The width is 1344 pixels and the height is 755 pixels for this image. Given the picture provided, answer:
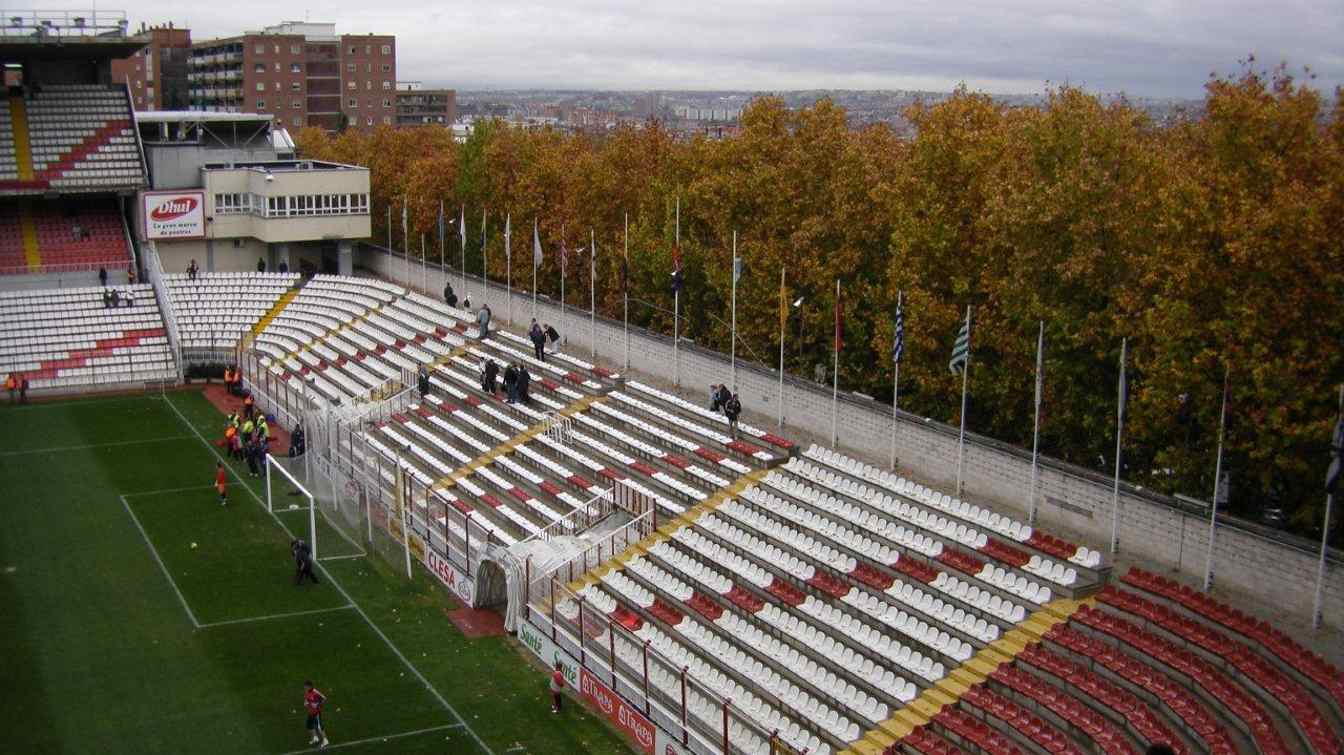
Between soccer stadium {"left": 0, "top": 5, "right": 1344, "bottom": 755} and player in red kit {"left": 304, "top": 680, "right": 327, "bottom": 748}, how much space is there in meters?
0.08

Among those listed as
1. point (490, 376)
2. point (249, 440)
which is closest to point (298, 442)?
point (249, 440)

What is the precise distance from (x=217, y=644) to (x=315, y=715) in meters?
5.72

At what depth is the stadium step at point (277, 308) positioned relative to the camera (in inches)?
2293

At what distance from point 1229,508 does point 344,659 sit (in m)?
17.7

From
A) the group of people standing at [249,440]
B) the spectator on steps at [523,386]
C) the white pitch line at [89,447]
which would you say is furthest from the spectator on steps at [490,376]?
the white pitch line at [89,447]

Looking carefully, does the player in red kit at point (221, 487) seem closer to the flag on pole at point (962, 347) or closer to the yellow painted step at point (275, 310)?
the yellow painted step at point (275, 310)

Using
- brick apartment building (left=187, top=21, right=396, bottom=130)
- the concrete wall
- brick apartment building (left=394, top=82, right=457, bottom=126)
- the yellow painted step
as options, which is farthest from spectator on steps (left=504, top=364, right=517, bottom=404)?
brick apartment building (left=394, top=82, right=457, bottom=126)

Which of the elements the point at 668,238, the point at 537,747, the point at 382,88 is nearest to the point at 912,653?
→ the point at 537,747

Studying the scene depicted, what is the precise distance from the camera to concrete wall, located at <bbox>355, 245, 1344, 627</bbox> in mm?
22359

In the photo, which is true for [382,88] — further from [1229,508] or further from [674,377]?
[1229,508]

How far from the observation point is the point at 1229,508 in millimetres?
26375

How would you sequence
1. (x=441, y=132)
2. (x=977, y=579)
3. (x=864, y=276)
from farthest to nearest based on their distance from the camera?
(x=441, y=132), (x=864, y=276), (x=977, y=579)

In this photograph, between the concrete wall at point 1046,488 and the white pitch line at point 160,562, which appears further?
the white pitch line at point 160,562

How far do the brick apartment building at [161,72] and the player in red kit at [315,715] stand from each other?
142556mm
